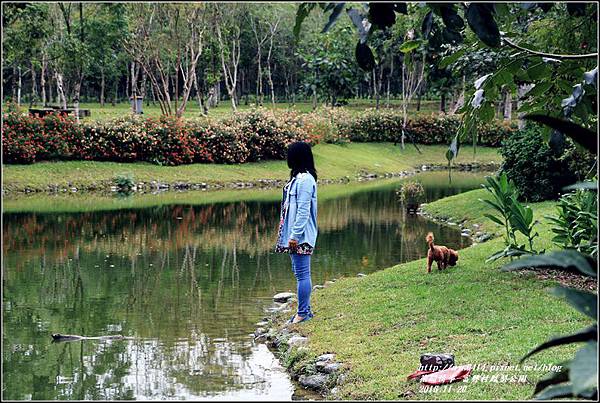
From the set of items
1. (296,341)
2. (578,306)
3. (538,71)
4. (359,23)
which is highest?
(359,23)

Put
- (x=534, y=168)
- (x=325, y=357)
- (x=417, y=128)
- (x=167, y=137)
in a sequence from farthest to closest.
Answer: (x=417, y=128) → (x=167, y=137) → (x=534, y=168) → (x=325, y=357)

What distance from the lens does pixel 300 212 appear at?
958cm

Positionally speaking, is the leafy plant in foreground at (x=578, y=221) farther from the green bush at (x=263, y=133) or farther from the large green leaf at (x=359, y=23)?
the green bush at (x=263, y=133)

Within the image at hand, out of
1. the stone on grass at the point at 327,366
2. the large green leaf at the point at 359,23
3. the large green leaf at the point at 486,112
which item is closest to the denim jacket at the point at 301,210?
the stone on grass at the point at 327,366

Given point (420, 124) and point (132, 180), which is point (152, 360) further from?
point (420, 124)

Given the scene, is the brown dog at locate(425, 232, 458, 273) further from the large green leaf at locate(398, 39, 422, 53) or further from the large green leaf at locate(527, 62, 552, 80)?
the large green leaf at locate(398, 39, 422, 53)

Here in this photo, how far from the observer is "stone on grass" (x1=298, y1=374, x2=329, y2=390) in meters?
7.78

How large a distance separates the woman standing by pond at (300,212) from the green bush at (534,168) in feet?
34.3

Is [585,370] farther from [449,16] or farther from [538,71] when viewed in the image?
[538,71]

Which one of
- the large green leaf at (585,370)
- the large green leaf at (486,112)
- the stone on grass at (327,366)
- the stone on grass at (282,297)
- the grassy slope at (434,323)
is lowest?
the stone on grass at (282,297)

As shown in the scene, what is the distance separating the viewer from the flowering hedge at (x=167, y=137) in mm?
29938

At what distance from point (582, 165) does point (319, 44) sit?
35.9 m

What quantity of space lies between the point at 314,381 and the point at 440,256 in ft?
14.3

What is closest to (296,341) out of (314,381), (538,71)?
(314,381)
